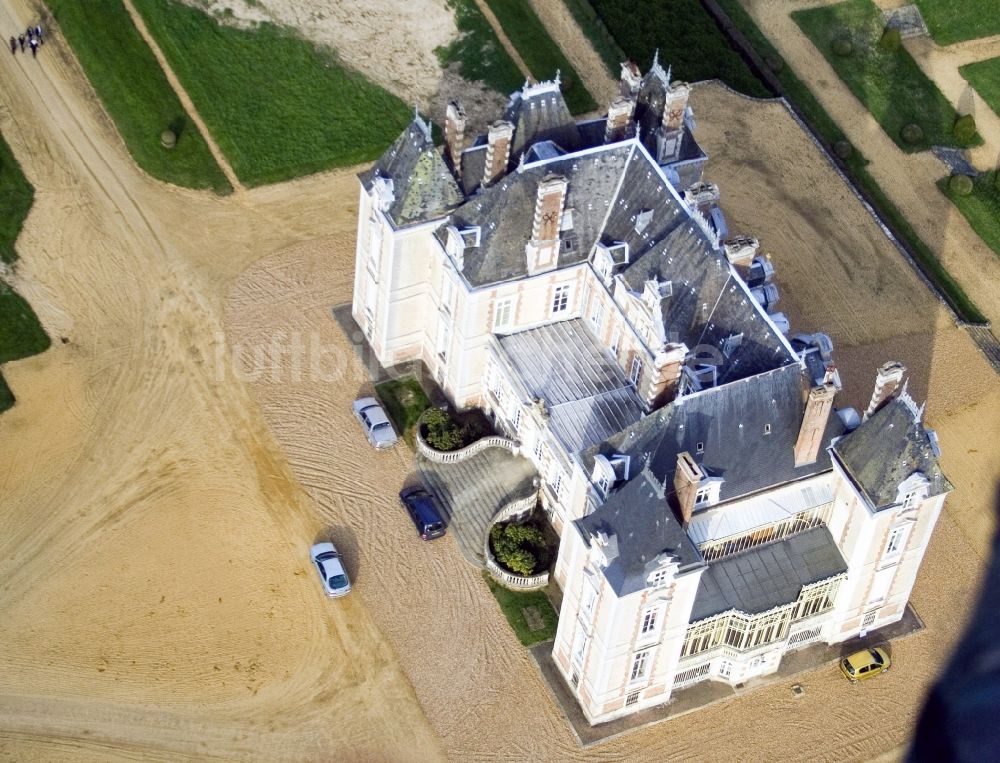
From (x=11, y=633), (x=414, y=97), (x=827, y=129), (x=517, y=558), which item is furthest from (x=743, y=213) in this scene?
(x=11, y=633)

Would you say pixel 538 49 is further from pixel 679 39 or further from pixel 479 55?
pixel 679 39

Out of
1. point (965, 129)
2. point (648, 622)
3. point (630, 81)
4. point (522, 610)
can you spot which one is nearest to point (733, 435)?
point (648, 622)

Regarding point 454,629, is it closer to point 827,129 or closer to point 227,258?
point 227,258

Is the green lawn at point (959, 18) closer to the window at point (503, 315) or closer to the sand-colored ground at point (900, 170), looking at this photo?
the sand-colored ground at point (900, 170)

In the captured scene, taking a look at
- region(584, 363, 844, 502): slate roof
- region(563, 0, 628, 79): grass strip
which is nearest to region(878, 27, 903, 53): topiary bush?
region(563, 0, 628, 79): grass strip

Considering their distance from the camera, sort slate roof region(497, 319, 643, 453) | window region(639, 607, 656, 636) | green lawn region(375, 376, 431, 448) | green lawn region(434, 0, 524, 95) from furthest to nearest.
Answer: green lawn region(434, 0, 524, 95) → green lawn region(375, 376, 431, 448) → slate roof region(497, 319, 643, 453) → window region(639, 607, 656, 636)

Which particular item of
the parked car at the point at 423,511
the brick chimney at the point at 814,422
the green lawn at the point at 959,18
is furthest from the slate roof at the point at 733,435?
the green lawn at the point at 959,18

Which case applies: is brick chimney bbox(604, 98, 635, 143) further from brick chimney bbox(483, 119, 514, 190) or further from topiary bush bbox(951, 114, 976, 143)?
topiary bush bbox(951, 114, 976, 143)
